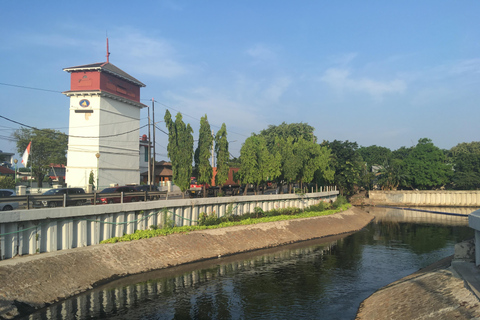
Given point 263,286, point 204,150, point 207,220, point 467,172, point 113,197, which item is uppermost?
point 204,150

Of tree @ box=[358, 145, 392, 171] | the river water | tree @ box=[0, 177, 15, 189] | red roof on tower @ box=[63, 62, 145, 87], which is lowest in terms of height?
the river water

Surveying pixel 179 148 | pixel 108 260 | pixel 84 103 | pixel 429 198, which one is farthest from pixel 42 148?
pixel 429 198

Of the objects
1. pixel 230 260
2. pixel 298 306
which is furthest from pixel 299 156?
pixel 298 306

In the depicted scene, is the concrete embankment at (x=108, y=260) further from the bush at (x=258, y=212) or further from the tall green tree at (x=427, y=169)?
the tall green tree at (x=427, y=169)

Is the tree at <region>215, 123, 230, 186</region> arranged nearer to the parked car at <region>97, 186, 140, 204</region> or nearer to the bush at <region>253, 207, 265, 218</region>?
the bush at <region>253, 207, 265, 218</region>

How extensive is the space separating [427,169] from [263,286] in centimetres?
8222

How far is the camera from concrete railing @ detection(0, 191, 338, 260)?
18656mm

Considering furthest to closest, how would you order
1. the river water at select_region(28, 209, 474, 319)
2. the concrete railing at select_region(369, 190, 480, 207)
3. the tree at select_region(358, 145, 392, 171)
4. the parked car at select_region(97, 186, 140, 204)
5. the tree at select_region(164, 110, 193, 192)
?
the tree at select_region(358, 145, 392, 171), the concrete railing at select_region(369, 190, 480, 207), the tree at select_region(164, 110, 193, 192), the parked car at select_region(97, 186, 140, 204), the river water at select_region(28, 209, 474, 319)

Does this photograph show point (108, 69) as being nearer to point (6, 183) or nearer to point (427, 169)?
point (6, 183)

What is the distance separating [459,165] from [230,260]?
280 feet

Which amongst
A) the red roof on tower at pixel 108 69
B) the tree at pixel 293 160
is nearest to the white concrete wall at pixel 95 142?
the red roof on tower at pixel 108 69

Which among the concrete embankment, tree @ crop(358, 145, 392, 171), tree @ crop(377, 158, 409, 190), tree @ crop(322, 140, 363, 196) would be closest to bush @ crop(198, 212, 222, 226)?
the concrete embankment

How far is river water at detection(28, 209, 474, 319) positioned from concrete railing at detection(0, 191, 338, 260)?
13.4ft

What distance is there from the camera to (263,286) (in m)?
20.7
